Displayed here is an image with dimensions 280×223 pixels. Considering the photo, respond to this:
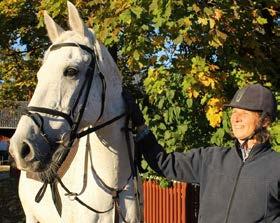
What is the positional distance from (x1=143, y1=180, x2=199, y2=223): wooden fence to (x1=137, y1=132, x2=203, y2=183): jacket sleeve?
4.82 meters

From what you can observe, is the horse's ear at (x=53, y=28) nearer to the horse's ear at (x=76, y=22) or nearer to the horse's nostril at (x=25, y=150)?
the horse's ear at (x=76, y=22)

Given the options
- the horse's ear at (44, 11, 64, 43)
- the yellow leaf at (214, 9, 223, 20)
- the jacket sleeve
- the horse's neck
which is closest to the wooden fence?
the yellow leaf at (214, 9, 223, 20)

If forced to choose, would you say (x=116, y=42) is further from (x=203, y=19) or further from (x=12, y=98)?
(x=12, y=98)

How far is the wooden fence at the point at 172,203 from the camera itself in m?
8.50

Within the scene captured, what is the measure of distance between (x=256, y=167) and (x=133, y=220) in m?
0.92

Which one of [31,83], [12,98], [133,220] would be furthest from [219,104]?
[12,98]

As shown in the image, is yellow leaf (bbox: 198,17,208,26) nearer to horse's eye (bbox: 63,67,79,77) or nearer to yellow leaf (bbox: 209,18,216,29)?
yellow leaf (bbox: 209,18,216,29)

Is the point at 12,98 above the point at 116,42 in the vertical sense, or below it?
below

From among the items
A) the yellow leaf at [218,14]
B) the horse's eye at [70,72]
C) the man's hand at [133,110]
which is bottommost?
the man's hand at [133,110]

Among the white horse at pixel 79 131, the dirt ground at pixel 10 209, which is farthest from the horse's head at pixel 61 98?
the dirt ground at pixel 10 209

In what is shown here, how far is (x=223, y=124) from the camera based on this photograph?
5.57 m

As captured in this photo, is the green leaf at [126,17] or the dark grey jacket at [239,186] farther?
the green leaf at [126,17]

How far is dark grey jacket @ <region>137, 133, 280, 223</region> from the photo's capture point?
2.78 metres

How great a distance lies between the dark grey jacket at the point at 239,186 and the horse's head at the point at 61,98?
2.53 ft
